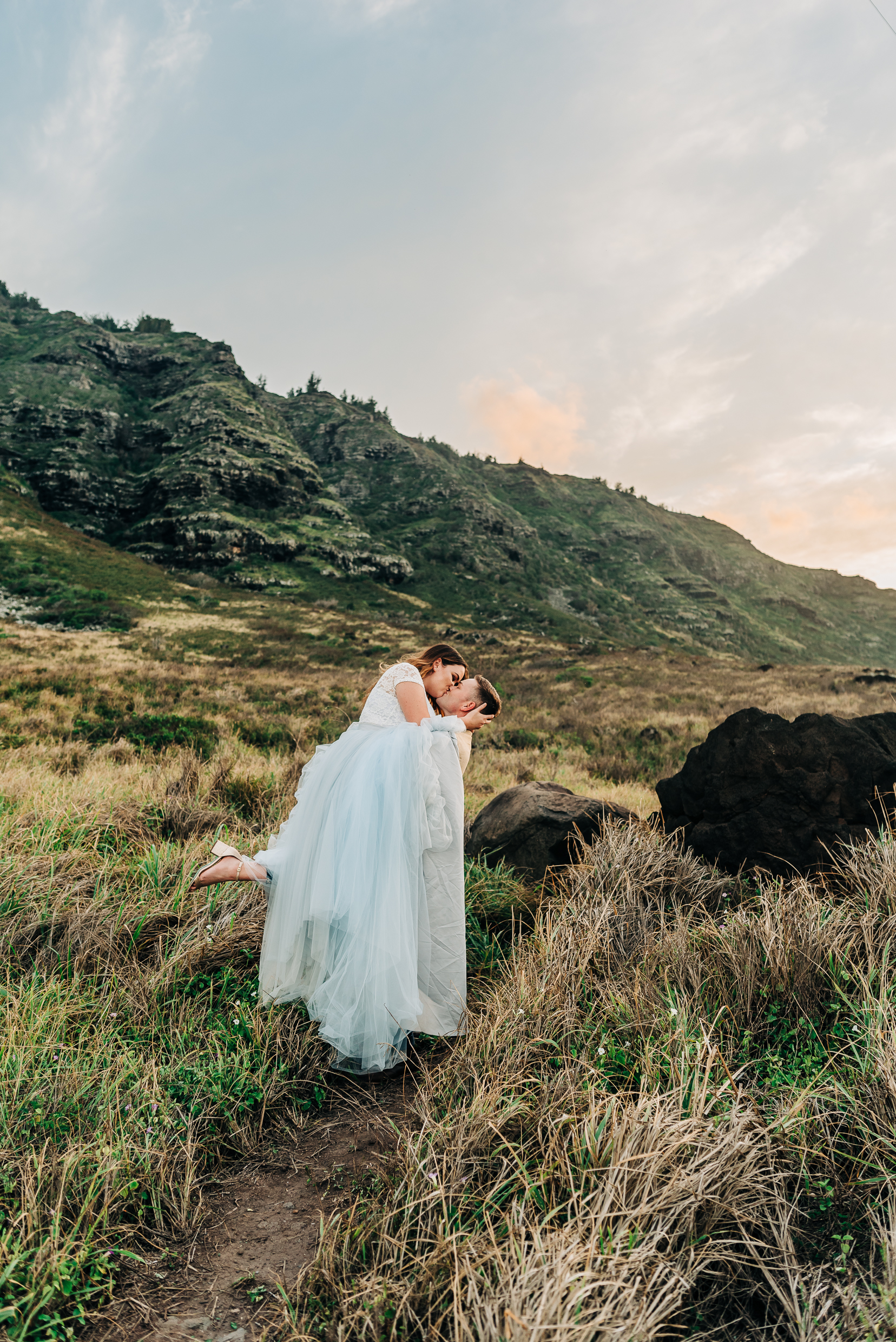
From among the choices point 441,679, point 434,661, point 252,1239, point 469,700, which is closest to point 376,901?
point 252,1239

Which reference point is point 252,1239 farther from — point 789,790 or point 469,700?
point 789,790

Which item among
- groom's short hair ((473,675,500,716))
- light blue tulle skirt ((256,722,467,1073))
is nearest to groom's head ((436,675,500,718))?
groom's short hair ((473,675,500,716))

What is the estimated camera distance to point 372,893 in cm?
300

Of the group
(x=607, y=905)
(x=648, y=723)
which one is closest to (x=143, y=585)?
(x=648, y=723)

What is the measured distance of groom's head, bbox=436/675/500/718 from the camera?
13.1 ft

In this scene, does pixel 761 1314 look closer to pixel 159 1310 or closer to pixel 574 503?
pixel 159 1310

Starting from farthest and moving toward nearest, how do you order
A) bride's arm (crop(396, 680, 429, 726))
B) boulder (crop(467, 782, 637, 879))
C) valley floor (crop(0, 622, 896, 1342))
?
boulder (crop(467, 782, 637, 879))
bride's arm (crop(396, 680, 429, 726))
valley floor (crop(0, 622, 896, 1342))

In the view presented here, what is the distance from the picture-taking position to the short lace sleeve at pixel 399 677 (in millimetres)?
3793

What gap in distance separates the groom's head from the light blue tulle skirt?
65cm

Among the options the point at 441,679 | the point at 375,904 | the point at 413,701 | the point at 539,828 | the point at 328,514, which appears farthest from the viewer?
the point at 328,514

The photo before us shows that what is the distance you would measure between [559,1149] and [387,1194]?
1.94 ft

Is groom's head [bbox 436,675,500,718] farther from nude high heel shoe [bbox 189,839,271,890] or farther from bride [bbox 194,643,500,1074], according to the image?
nude high heel shoe [bbox 189,839,271,890]

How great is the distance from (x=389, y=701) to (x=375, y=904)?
1.35m

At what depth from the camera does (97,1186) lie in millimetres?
1866
